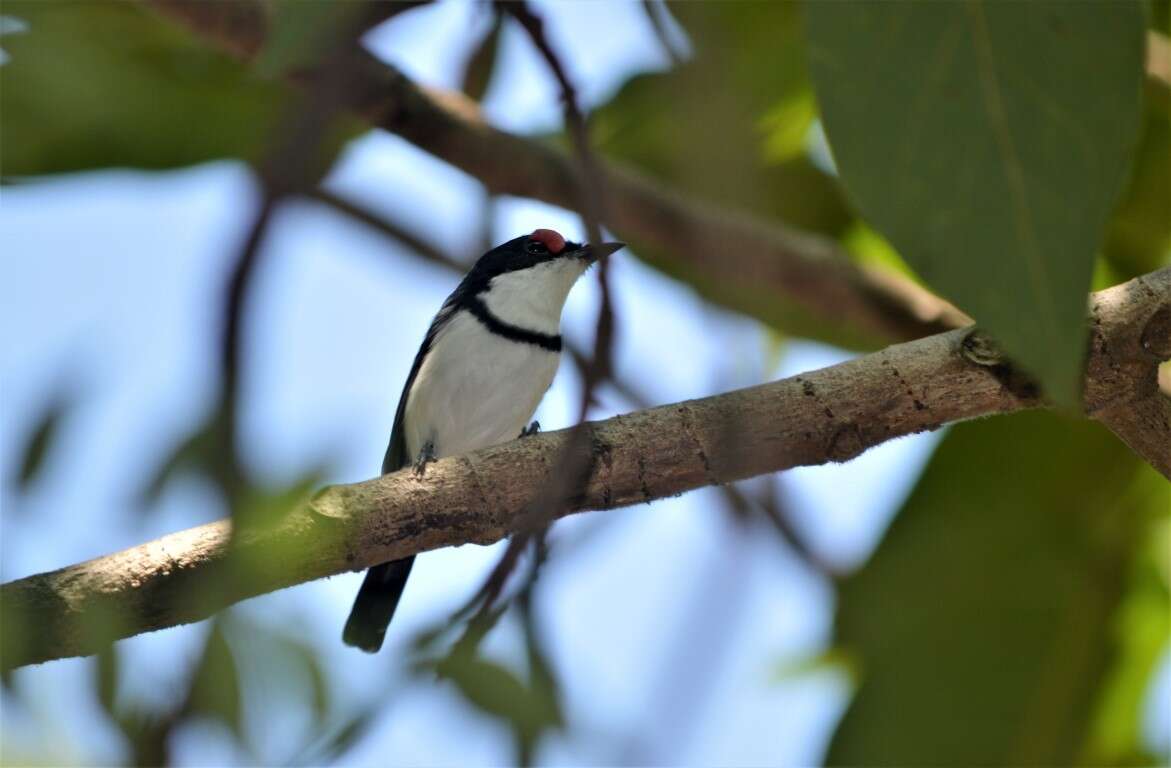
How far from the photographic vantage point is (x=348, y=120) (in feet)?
13.3

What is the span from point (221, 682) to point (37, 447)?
37 cm

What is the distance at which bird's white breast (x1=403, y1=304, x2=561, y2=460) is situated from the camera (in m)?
5.06

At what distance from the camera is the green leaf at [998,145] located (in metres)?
0.92

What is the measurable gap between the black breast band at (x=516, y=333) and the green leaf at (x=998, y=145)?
4161 millimetres

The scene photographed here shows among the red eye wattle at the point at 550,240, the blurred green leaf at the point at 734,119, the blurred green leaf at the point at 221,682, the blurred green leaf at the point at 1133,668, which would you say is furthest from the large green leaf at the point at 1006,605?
the red eye wattle at the point at 550,240

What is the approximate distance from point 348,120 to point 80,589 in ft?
7.44

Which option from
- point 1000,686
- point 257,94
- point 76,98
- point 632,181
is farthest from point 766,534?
point 257,94

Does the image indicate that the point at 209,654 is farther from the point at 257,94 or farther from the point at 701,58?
the point at 257,94

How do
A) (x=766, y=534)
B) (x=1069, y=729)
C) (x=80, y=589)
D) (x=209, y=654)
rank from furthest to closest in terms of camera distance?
(x=1069, y=729)
(x=80, y=589)
(x=209, y=654)
(x=766, y=534)

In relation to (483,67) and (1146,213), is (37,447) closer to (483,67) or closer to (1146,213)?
(483,67)

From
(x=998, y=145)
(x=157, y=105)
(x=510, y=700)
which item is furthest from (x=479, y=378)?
(x=998, y=145)

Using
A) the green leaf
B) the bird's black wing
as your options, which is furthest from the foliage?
the bird's black wing

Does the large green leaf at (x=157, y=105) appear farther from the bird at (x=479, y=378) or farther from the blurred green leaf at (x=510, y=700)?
the blurred green leaf at (x=510, y=700)

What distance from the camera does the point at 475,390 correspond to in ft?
16.6
